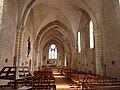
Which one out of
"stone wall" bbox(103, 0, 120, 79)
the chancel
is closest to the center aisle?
the chancel

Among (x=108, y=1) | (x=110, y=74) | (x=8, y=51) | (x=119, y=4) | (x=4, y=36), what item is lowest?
(x=110, y=74)

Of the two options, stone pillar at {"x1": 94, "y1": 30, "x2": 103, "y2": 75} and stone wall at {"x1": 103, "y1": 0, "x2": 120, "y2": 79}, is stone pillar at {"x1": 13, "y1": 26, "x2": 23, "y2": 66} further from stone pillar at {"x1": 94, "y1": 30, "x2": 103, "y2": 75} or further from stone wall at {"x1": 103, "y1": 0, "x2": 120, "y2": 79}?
stone wall at {"x1": 103, "y1": 0, "x2": 120, "y2": 79}

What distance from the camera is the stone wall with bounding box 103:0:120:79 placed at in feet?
29.4

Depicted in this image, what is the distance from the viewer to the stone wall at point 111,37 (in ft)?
29.4

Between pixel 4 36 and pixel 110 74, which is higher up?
pixel 4 36

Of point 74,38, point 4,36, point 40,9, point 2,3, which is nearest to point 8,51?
point 4,36

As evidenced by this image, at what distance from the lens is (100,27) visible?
12.1m

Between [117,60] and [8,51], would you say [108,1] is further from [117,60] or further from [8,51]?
[8,51]

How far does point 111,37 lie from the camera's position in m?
9.96

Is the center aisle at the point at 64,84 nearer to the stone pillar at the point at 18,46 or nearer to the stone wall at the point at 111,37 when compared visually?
the stone wall at the point at 111,37

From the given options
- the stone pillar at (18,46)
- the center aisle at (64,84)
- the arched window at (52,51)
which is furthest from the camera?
the arched window at (52,51)

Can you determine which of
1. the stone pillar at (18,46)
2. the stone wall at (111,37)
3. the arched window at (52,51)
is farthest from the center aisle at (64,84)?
the arched window at (52,51)

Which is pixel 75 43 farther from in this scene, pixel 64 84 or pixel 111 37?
pixel 111 37

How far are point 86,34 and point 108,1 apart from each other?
6196 millimetres
